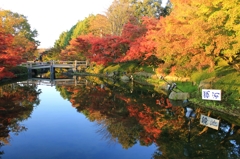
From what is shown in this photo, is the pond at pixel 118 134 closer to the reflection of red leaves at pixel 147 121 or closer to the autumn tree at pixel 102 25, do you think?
the reflection of red leaves at pixel 147 121

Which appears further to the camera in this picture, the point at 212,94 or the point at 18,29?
the point at 18,29

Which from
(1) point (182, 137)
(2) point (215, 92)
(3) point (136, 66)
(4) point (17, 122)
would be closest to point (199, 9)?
(2) point (215, 92)

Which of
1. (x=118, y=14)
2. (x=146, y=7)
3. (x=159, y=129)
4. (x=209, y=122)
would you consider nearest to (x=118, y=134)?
(x=159, y=129)

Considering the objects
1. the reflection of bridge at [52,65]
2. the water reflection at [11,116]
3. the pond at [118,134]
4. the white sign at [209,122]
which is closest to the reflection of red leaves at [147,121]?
the pond at [118,134]

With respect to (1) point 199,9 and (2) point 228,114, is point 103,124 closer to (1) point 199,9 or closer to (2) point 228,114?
(2) point 228,114

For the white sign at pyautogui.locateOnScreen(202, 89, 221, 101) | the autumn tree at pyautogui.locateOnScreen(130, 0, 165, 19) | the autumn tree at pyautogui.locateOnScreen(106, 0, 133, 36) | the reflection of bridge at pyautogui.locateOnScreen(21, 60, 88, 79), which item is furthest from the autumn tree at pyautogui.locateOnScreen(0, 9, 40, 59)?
the white sign at pyautogui.locateOnScreen(202, 89, 221, 101)

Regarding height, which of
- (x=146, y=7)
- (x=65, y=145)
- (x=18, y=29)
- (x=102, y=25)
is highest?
(x=146, y=7)

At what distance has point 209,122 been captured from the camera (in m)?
10.5

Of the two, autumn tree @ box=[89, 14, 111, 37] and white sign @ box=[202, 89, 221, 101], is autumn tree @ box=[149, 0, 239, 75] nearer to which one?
white sign @ box=[202, 89, 221, 101]

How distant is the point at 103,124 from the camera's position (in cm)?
1051

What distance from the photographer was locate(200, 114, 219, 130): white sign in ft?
33.0

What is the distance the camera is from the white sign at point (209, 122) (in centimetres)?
1006

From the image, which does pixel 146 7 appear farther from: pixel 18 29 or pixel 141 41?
pixel 18 29

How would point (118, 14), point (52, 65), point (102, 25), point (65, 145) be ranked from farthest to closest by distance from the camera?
point (102, 25), point (118, 14), point (52, 65), point (65, 145)
